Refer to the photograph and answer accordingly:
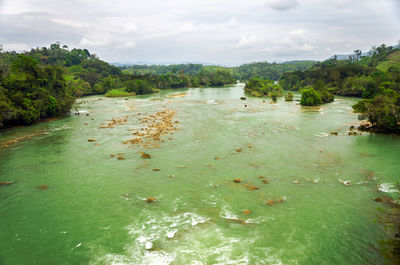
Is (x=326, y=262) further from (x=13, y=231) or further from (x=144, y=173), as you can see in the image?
(x=13, y=231)

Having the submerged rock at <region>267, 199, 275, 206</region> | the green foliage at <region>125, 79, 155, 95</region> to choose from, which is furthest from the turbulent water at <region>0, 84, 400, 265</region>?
the green foliage at <region>125, 79, 155, 95</region>

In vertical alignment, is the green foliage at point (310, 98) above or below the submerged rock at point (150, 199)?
above

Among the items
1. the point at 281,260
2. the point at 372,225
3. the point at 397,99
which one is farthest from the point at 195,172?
the point at 397,99

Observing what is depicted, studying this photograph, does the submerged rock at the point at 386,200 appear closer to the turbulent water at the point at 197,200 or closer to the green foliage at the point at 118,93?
the turbulent water at the point at 197,200

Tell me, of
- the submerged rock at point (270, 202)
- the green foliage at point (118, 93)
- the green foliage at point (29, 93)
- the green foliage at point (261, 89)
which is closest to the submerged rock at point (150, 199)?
the submerged rock at point (270, 202)

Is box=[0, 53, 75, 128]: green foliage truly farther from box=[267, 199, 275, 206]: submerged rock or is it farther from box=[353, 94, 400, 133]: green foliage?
box=[353, 94, 400, 133]: green foliage

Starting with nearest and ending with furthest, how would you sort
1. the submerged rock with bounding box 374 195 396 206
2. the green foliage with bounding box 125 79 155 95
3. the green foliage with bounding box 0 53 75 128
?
the submerged rock with bounding box 374 195 396 206 → the green foliage with bounding box 0 53 75 128 → the green foliage with bounding box 125 79 155 95

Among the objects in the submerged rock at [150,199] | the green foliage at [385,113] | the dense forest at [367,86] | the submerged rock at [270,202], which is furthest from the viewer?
the dense forest at [367,86]
